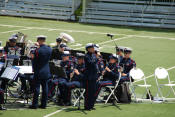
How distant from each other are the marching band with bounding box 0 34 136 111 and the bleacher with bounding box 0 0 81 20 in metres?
24.0

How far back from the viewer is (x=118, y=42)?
26.3 meters

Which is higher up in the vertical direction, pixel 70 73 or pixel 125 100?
pixel 70 73

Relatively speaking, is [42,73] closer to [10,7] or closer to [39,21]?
[39,21]

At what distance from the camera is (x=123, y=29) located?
33.2 m

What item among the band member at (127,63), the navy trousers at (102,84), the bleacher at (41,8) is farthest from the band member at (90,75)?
the bleacher at (41,8)

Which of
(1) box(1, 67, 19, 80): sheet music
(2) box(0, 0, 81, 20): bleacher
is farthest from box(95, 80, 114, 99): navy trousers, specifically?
(2) box(0, 0, 81, 20): bleacher

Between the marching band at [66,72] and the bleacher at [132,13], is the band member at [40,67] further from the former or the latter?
the bleacher at [132,13]

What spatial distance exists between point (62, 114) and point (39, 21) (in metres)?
25.4

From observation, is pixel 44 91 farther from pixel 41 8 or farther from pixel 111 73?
pixel 41 8

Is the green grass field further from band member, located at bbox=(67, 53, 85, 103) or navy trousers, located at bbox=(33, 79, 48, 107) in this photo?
band member, located at bbox=(67, 53, 85, 103)

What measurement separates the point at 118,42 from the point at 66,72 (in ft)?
44.8

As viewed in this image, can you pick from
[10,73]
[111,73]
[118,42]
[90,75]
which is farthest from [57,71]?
[118,42]

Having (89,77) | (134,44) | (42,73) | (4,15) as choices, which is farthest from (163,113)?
(4,15)

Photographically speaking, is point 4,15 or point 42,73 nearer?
point 42,73
